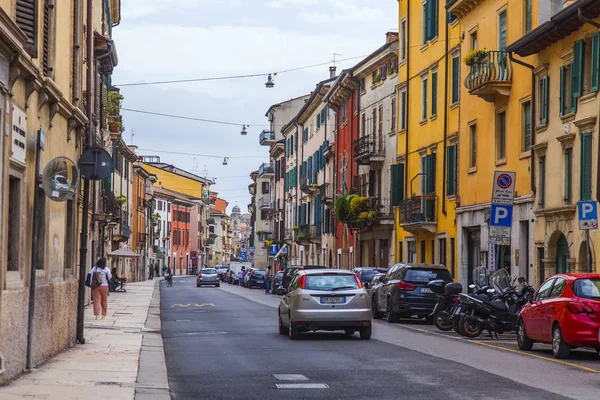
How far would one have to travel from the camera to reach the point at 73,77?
19641mm

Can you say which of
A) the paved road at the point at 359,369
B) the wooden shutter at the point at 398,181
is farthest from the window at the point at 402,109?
the paved road at the point at 359,369

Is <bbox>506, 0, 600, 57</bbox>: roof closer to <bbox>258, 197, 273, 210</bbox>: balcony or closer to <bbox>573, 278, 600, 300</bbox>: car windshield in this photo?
<bbox>573, 278, 600, 300</bbox>: car windshield

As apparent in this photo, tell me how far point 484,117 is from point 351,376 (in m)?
23.5

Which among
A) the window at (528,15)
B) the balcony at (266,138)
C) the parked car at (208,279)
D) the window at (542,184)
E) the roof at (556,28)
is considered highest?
the balcony at (266,138)

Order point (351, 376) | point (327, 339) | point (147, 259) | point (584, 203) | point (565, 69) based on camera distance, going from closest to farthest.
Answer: point (351, 376), point (584, 203), point (327, 339), point (565, 69), point (147, 259)

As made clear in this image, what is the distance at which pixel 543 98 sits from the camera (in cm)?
3158

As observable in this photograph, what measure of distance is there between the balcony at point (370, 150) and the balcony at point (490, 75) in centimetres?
1716

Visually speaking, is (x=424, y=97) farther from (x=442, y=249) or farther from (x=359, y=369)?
(x=359, y=369)

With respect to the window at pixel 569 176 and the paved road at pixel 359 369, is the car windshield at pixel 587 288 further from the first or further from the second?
the window at pixel 569 176

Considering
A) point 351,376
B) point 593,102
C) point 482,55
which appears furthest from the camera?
point 482,55

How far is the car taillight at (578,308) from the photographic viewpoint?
17.7 meters

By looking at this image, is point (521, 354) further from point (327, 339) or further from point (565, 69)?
point (565, 69)

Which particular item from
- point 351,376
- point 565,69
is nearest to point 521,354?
point 351,376

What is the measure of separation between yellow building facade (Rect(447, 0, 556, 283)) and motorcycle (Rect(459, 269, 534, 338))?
22.3ft
